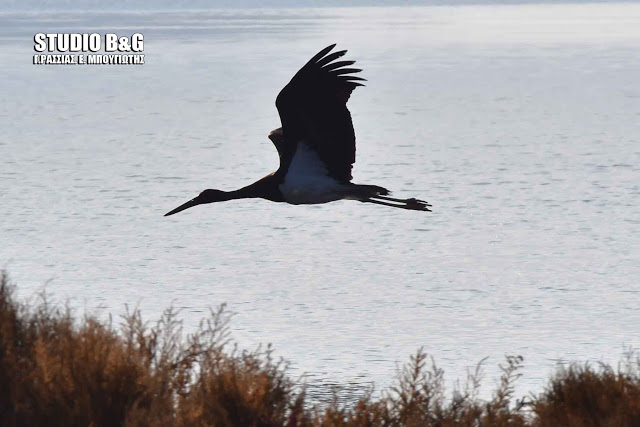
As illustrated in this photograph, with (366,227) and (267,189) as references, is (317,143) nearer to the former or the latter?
(267,189)

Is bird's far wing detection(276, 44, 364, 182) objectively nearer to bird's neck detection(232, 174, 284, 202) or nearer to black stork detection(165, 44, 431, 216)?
black stork detection(165, 44, 431, 216)

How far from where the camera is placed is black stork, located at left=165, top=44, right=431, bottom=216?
8.79 meters

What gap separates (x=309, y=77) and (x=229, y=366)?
→ 113 inches

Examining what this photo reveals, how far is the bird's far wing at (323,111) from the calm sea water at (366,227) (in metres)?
1.71

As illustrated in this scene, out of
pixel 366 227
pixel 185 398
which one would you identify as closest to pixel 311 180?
pixel 185 398

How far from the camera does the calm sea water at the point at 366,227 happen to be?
10.8 meters

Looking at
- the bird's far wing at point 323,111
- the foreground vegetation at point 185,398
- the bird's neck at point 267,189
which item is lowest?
the foreground vegetation at point 185,398

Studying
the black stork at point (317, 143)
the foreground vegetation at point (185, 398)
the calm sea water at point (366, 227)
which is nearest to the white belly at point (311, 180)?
the black stork at point (317, 143)

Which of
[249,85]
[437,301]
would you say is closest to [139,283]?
[437,301]

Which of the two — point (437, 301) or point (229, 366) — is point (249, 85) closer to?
point (437, 301)

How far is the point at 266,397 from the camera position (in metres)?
6.45

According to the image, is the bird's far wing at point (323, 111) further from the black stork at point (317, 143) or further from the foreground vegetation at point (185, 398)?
the foreground vegetation at point (185, 398)

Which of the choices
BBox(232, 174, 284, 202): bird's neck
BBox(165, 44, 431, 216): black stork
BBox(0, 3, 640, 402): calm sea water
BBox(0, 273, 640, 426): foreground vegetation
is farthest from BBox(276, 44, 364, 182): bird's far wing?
BBox(0, 273, 640, 426): foreground vegetation

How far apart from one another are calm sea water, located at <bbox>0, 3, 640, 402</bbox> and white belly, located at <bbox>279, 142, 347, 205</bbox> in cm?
136
